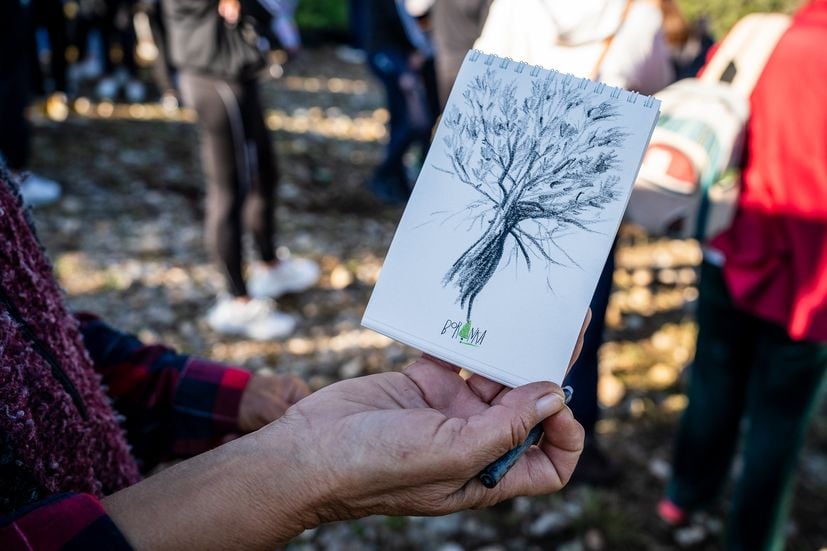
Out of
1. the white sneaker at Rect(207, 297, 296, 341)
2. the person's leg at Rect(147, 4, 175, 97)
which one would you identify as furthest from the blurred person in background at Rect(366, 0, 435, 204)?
the person's leg at Rect(147, 4, 175, 97)

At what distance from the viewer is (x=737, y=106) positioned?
1.97 meters

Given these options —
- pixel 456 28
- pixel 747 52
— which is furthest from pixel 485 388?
→ pixel 456 28

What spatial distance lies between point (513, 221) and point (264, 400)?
64 cm

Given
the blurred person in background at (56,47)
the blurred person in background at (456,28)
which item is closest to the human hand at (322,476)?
the blurred person in background at (456,28)

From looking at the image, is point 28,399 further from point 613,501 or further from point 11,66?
point 11,66

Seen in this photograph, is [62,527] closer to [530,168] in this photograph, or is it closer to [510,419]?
[510,419]

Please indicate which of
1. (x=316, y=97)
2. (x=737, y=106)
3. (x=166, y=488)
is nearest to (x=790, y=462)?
(x=737, y=106)

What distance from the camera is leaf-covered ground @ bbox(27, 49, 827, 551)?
8.71 feet

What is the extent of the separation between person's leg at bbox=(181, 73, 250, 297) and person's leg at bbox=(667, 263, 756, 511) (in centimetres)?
218

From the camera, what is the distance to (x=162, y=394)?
4.73ft

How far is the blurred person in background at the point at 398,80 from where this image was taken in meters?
5.04

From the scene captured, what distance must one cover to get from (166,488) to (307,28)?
1066 cm

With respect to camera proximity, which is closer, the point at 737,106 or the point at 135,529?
the point at 135,529

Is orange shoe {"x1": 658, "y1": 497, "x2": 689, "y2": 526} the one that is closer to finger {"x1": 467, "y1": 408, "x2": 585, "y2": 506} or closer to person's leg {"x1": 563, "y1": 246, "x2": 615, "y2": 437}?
person's leg {"x1": 563, "y1": 246, "x2": 615, "y2": 437}
